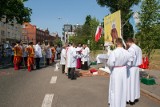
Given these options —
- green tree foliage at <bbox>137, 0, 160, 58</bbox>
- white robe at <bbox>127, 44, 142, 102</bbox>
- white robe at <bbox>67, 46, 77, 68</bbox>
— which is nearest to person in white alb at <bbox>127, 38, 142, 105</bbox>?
white robe at <bbox>127, 44, 142, 102</bbox>

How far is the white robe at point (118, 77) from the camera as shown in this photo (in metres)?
7.99

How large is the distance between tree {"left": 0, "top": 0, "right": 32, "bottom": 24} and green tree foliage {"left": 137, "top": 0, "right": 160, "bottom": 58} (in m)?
12.3

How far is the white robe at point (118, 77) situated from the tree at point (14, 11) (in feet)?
54.9

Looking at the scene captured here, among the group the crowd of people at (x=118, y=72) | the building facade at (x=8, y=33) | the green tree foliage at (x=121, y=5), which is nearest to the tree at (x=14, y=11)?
the crowd of people at (x=118, y=72)

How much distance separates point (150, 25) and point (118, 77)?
260 inches

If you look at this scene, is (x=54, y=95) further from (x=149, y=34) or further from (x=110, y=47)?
(x=110, y=47)

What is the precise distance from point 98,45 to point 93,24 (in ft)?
151

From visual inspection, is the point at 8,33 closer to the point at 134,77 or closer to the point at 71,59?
the point at 71,59

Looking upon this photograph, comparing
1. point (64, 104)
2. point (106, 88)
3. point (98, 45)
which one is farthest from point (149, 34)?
point (98, 45)

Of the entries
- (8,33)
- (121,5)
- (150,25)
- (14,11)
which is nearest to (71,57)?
(150,25)

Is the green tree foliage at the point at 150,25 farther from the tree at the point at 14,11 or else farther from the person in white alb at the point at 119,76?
the tree at the point at 14,11

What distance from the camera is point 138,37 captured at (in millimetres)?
14602

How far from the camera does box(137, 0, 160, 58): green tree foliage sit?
46.1ft

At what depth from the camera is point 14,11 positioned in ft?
85.4
